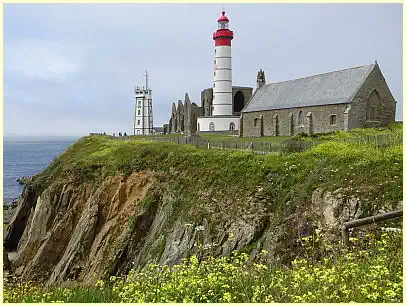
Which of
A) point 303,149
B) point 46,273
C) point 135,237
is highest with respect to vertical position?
point 303,149

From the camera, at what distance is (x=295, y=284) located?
24.2 feet

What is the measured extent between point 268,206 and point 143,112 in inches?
2745

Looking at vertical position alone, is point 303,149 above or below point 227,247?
above

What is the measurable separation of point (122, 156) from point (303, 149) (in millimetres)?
13250

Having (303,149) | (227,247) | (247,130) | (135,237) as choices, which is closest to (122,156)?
(135,237)

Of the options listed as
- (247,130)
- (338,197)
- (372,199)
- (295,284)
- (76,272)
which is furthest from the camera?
(247,130)

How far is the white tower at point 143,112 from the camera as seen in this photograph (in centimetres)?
8488

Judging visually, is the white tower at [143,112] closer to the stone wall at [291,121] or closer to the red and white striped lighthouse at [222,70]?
the red and white striped lighthouse at [222,70]

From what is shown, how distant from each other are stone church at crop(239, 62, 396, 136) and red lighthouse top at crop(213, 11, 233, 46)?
12665 millimetres

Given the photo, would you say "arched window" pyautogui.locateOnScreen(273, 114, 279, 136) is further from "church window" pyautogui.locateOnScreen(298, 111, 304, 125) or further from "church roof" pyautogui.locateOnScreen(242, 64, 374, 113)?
"church window" pyautogui.locateOnScreen(298, 111, 304, 125)

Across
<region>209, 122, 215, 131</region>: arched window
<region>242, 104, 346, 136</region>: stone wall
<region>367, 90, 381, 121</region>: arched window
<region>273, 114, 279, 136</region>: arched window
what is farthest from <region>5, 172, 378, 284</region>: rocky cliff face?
<region>209, 122, 215, 131</region>: arched window

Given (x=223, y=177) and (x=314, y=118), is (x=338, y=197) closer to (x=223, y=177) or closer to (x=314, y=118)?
(x=223, y=177)

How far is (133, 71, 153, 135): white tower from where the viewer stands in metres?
84.9

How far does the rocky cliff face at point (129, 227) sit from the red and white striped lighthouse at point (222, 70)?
29578 millimetres
